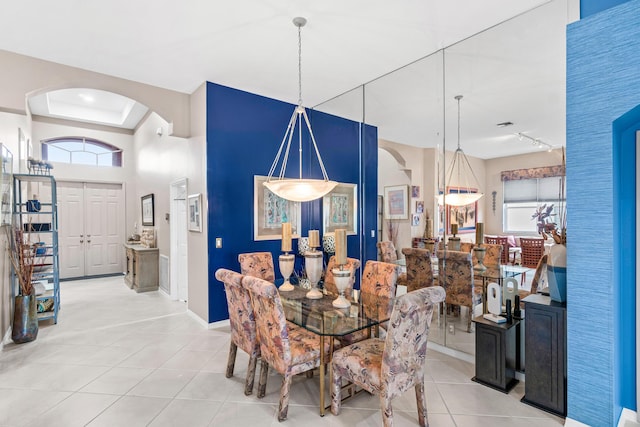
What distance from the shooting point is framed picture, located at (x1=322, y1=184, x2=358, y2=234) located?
15.3 ft

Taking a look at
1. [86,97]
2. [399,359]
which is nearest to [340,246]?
[399,359]

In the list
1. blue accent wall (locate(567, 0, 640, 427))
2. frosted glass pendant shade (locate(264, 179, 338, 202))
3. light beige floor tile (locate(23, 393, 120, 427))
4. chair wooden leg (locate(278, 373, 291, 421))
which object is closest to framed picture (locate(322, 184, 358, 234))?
frosted glass pendant shade (locate(264, 179, 338, 202))

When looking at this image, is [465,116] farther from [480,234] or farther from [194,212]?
[194,212]

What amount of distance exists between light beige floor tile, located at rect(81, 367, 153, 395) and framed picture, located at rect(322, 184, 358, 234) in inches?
114

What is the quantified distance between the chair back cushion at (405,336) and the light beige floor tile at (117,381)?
2148 millimetres

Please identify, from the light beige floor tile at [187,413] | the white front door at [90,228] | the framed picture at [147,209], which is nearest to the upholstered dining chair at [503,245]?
the light beige floor tile at [187,413]

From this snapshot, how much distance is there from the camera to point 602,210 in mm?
1885

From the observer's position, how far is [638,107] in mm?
1762

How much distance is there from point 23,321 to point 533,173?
17.5 feet

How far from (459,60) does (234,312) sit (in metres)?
3.13

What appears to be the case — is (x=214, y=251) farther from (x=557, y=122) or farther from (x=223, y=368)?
(x=557, y=122)

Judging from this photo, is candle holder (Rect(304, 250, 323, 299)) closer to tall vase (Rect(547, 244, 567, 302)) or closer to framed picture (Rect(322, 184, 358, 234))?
tall vase (Rect(547, 244, 567, 302))

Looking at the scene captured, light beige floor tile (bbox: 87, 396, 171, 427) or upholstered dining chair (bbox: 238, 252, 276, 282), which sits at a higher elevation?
upholstered dining chair (bbox: 238, 252, 276, 282)

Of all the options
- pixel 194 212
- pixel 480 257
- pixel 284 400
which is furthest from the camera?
pixel 194 212
